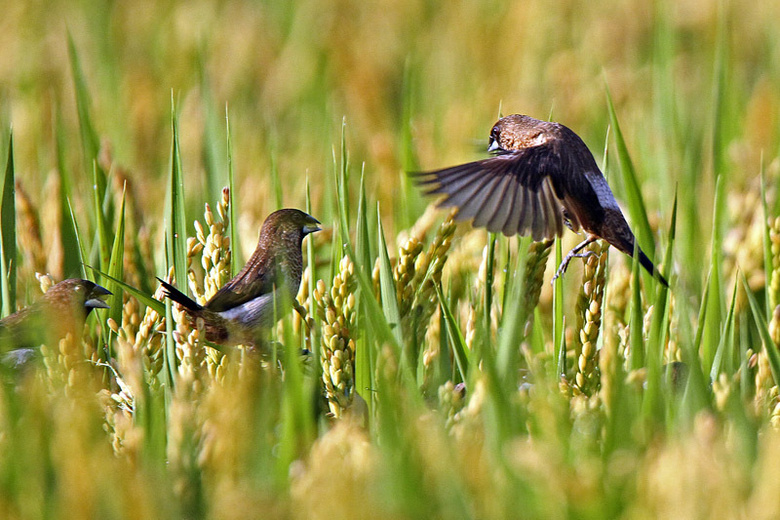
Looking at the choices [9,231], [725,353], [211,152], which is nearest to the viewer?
[725,353]

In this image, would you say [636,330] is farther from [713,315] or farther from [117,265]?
[117,265]

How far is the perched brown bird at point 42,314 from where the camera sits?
178 cm

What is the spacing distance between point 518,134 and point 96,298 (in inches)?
41.8

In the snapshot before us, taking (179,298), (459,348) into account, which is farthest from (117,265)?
(459,348)

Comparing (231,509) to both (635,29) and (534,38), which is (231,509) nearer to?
(534,38)

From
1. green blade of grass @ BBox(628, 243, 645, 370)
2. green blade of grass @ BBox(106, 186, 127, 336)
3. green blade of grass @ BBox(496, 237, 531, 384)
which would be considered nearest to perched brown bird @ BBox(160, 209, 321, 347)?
green blade of grass @ BBox(106, 186, 127, 336)

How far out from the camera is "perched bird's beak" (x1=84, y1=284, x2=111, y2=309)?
1975 millimetres

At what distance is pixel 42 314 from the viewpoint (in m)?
1.76

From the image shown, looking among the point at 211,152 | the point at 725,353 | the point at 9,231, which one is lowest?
the point at 725,353

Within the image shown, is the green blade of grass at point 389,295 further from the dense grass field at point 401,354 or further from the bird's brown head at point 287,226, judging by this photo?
the bird's brown head at point 287,226

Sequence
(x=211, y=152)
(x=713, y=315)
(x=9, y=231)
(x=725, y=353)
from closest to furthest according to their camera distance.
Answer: (x=725, y=353)
(x=713, y=315)
(x=9, y=231)
(x=211, y=152)

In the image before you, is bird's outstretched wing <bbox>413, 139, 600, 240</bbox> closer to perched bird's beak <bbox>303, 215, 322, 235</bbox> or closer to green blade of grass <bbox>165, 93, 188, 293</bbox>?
perched bird's beak <bbox>303, 215, 322, 235</bbox>

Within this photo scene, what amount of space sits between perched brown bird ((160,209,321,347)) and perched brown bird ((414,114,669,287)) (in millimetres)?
311

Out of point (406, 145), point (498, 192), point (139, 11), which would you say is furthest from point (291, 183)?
point (139, 11)
